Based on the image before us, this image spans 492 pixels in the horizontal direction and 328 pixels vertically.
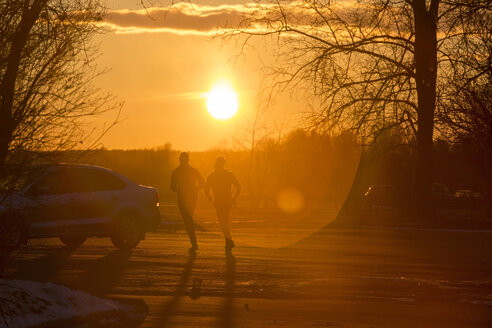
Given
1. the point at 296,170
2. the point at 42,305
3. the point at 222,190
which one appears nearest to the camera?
the point at 42,305

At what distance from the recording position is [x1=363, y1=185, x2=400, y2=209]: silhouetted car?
57.2m

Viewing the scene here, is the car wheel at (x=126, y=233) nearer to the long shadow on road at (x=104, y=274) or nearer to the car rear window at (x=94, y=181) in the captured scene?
the car rear window at (x=94, y=181)

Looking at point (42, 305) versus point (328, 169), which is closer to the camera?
point (42, 305)

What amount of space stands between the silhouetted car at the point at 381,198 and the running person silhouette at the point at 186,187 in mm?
35194

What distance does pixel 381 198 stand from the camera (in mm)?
58219

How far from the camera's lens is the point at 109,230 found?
21.8m

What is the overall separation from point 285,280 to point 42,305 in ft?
18.5

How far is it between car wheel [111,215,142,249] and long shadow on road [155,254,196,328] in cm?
419

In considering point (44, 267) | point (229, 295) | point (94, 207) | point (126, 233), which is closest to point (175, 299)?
point (229, 295)

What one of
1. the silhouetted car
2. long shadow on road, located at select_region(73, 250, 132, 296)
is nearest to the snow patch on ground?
long shadow on road, located at select_region(73, 250, 132, 296)

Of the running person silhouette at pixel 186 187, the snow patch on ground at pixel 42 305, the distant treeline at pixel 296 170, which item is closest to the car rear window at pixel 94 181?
the running person silhouette at pixel 186 187

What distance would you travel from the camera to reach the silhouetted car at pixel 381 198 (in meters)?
57.2

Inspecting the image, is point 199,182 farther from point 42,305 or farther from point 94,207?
point 42,305

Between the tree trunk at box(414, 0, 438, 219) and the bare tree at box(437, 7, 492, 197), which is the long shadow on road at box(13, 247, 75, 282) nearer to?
the bare tree at box(437, 7, 492, 197)
